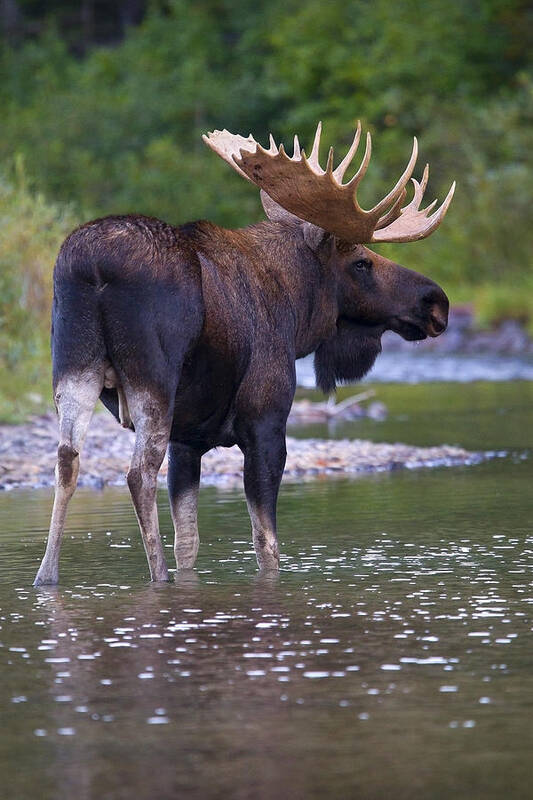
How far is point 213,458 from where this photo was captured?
43.1 ft

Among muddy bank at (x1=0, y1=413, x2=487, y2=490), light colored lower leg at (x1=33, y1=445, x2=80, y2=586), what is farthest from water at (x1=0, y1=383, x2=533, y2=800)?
muddy bank at (x1=0, y1=413, x2=487, y2=490)

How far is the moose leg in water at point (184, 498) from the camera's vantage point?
8.20 m

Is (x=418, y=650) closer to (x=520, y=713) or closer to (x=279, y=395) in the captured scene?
(x=520, y=713)

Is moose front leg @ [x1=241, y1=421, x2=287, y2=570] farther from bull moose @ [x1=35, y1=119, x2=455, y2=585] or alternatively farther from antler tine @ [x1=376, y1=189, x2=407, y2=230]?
antler tine @ [x1=376, y1=189, x2=407, y2=230]

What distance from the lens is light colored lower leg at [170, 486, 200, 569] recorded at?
8188 mm

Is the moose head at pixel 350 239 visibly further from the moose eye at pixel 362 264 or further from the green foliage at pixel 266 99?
the green foliage at pixel 266 99

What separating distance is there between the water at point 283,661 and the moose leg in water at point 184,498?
0.16 metres

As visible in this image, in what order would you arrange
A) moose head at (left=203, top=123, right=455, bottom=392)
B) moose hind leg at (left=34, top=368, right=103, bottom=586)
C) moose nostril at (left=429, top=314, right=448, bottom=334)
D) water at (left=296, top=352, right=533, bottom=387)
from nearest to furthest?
1. moose hind leg at (left=34, top=368, right=103, bottom=586)
2. moose head at (left=203, top=123, right=455, bottom=392)
3. moose nostril at (left=429, top=314, right=448, bottom=334)
4. water at (left=296, top=352, right=533, bottom=387)

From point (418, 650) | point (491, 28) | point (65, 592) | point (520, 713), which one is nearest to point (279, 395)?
point (65, 592)

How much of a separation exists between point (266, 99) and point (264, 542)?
4329cm

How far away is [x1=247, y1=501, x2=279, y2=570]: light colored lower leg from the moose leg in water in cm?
36

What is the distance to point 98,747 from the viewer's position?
4.86m

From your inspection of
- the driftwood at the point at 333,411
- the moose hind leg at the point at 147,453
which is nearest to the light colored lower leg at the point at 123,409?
the moose hind leg at the point at 147,453

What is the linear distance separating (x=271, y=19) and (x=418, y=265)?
17.7 m
